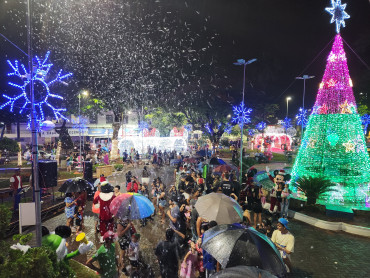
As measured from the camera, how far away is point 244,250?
426 cm

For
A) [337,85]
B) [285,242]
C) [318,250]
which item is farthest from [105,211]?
[337,85]

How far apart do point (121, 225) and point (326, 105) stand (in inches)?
439

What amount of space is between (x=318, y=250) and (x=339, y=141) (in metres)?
6.08

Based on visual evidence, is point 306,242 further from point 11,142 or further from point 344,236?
point 11,142

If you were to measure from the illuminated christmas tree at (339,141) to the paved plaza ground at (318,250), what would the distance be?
342 centimetres

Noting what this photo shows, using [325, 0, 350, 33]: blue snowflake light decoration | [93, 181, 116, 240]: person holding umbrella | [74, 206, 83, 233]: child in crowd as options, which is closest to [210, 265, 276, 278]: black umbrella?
[93, 181, 116, 240]: person holding umbrella

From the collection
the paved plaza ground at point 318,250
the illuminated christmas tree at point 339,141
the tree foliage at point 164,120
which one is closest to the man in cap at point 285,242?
the paved plaza ground at point 318,250

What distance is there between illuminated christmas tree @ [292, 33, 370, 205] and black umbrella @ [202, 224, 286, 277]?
873 centimetres

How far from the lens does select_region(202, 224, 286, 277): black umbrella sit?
13.5ft

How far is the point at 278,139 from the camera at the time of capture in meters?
49.5

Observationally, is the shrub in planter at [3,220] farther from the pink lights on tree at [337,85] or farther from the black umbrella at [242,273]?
the pink lights on tree at [337,85]

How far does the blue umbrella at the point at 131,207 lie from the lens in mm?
6735

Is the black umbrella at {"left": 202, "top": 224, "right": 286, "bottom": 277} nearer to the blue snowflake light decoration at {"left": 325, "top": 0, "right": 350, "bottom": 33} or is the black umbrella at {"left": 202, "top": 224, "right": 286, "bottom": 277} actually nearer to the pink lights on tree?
the pink lights on tree

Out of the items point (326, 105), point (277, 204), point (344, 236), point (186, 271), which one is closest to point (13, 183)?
point (186, 271)
